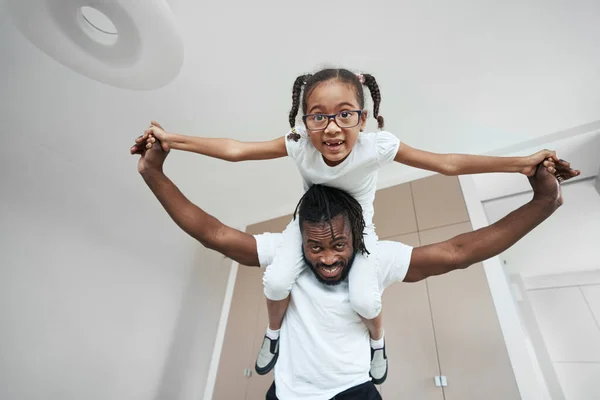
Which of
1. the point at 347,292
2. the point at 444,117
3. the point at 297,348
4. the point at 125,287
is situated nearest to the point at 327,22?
the point at 444,117

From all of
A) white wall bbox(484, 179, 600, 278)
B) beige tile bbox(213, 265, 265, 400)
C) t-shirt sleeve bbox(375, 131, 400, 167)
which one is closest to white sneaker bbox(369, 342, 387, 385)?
t-shirt sleeve bbox(375, 131, 400, 167)

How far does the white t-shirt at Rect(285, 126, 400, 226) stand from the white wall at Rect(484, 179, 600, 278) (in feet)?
7.61

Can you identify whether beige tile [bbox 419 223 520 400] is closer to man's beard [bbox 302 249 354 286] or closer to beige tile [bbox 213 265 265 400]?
man's beard [bbox 302 249 354 286]

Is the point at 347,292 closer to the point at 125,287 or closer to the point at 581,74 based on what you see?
the point at 581,74

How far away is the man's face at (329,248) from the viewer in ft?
2.98

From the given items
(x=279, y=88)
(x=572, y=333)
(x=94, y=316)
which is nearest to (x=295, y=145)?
(x=279, y=88)

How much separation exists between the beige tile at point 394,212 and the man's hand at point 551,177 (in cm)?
160

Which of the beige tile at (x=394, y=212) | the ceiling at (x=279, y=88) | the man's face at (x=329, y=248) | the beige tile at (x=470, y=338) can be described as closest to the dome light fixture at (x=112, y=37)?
the ceiling at (x=279, y=88)

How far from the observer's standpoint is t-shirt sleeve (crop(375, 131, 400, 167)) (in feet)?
3.16

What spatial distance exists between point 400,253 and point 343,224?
21 cm

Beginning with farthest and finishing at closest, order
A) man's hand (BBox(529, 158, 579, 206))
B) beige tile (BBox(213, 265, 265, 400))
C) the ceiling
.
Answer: beige tile (BBox(213, 265, 265, 400)) < the ceiling < man's hand (BBox(529, 158, 579, 206))

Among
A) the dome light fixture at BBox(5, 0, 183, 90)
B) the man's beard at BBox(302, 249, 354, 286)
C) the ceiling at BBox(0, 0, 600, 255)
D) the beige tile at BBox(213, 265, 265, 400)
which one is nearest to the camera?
the man's beard at BBox(302, 249, 354, 286)

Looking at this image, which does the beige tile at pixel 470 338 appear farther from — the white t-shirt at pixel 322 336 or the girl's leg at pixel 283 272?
the girl's leg at pixel 283 272

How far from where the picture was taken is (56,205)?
2.34m
